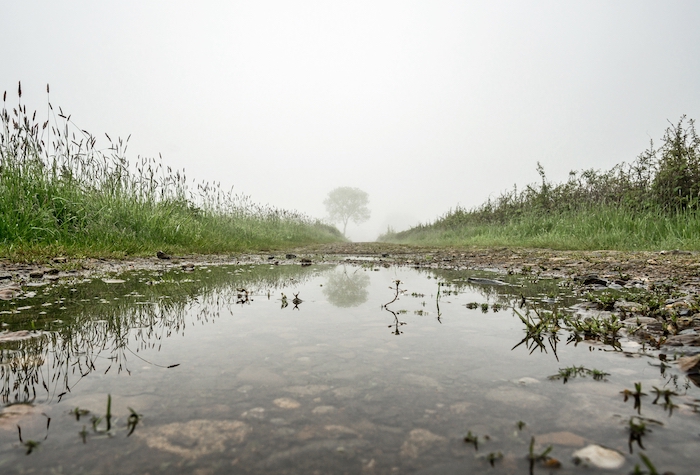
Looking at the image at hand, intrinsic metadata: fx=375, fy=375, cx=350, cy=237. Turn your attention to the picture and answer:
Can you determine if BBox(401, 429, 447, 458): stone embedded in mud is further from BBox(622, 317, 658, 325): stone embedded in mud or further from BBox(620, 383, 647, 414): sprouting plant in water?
BBox(622, 317, 658, 325): stone embedded in mud

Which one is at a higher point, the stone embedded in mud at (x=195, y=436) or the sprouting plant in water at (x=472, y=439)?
the stone embedded in mud at (x=195, y=436)

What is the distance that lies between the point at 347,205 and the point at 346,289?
3601 inches

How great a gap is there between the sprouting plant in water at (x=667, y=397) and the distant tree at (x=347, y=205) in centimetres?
9300

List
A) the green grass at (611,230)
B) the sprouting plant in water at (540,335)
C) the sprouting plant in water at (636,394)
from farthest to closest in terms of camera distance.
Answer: the green grass at (611,230)
the sprouting plant in water at (540,335)
the sprouting plant in water at (636,394)

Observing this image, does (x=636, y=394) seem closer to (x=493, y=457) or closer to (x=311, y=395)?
(x=493, y=457)

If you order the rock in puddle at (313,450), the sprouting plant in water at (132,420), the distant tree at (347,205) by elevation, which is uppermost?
the distant tree at (347,205)

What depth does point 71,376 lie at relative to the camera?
1486mm

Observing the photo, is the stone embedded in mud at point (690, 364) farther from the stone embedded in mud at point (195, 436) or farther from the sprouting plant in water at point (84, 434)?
the sprouting plant in water at point (84, 434)

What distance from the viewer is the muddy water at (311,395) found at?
996 millimetres

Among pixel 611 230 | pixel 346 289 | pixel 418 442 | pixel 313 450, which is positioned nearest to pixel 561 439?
pixel 418 442

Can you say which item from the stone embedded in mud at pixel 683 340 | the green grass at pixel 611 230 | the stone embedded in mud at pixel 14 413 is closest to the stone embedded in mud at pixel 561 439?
the stone embedded in mud at pixel 683 340

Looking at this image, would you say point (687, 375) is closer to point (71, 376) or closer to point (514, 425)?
point (514, 425)

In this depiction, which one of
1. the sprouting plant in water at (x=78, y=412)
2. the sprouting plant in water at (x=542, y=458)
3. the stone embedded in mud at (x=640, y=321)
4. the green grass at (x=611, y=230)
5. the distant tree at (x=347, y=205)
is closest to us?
the sprouting plant in water at (x=542, y=458)

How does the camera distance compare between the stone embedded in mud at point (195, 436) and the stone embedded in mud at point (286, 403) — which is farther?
the stone embedded in mud at point (286, 403)
